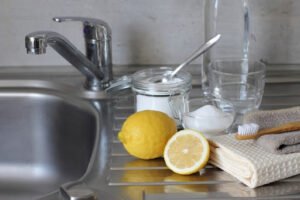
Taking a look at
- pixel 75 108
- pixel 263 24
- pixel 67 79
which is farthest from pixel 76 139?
pixel 263 24

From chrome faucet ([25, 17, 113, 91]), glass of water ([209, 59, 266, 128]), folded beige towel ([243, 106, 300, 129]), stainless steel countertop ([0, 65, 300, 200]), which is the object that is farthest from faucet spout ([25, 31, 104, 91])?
folded beige towel ([243, 106, 300, 129])

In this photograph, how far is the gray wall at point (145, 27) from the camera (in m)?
1.29

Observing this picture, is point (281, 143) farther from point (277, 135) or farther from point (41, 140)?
point (41, 140)

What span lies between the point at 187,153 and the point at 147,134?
73 mm

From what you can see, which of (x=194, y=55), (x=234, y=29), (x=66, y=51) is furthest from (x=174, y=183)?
(x=234, y=29)

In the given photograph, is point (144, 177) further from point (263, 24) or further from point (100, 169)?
point (263, 24)

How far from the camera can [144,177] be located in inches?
34.5

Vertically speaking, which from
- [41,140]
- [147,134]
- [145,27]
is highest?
[145,27]

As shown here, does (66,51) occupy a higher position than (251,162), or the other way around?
(66,51)

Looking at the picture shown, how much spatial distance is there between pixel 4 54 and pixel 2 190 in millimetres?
330

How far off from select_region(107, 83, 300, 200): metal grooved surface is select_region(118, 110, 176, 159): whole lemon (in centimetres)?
3

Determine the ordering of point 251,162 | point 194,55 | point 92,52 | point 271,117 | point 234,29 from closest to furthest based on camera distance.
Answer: point 251,162 → point 271,117 → point 194,55 → point 92,52 → point 234,29

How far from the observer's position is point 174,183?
2.81 ft

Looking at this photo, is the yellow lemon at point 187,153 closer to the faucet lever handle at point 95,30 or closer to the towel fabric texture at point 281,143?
the towel fabric texture at point 281,143
